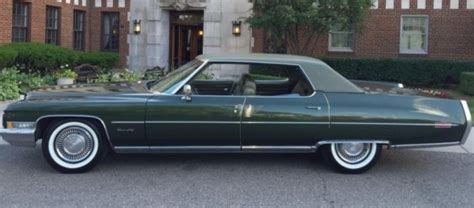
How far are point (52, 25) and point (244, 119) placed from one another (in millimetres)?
17894

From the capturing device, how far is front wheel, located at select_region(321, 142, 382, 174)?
6.62 metres

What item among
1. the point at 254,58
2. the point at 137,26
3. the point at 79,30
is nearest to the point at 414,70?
the point at 137,26

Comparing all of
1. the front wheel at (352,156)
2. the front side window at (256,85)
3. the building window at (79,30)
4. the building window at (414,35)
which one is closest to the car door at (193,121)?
the front side window at (256,85)

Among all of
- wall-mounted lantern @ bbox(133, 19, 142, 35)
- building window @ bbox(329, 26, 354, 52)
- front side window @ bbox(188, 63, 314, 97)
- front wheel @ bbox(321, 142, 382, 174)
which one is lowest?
front wheel @ bbox(321, 142, 382, 174)

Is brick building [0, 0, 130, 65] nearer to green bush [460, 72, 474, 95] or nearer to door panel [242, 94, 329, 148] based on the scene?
green bush [460, 72, 474, 95]

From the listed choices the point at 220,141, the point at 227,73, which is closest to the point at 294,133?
the point at 220,141

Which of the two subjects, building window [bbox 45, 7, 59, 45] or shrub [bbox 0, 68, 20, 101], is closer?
shrub [bbox 0, 68, 20, 101]

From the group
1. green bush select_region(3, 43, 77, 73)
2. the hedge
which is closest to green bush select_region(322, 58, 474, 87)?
the hedge

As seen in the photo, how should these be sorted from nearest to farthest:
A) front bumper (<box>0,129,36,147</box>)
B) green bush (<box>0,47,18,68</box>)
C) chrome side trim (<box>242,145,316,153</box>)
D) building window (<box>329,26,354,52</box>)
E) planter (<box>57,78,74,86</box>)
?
1. front bumper (<box>0,129,36,147</box>)
2. chrome side trim (<box>242,145,316,153</box>)
3. planter (<box>57,78,74,86</box>)
4. green bush (<box>0,47,18,68</box>)
5. building window (<box>329,26,354,52</box>)

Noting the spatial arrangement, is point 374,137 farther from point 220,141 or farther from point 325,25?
point 325,25

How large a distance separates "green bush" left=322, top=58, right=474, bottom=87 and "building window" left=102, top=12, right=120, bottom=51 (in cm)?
1111

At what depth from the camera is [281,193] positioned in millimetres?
5734

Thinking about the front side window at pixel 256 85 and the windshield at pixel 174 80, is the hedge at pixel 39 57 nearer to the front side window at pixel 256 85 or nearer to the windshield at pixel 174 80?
the front side window at pixel 256 85

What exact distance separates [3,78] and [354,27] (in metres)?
10.3
